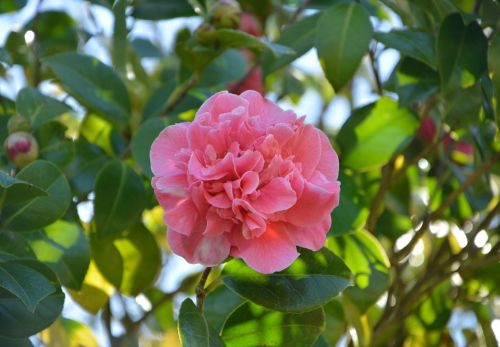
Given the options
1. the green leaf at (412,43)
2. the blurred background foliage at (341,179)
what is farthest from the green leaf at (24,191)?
the green leaf at (412,43)

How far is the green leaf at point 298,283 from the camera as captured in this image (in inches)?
35.6

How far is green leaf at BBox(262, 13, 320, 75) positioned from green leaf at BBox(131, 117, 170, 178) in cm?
19

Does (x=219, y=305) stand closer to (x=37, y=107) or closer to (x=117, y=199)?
(x=117, y=199)

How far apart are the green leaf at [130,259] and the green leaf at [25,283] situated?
1.01 ft

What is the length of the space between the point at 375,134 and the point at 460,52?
7.6 inches

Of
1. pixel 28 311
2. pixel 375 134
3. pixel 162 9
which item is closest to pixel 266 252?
pixel 28 311

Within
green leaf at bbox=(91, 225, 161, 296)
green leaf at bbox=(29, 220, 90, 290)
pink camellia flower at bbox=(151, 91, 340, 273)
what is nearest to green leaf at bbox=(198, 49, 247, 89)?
green leaf at bbox=(91, 225, 161, 296)

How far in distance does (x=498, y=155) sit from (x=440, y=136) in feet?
0.50

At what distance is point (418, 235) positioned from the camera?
1322 mm

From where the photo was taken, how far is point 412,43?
3.84ft

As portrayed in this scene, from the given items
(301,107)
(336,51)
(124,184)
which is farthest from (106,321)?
(301,107)

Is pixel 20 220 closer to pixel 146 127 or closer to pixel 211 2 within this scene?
pixel 146 127

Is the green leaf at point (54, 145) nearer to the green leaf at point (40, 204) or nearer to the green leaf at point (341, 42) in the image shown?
the green leaf at point (40, 204)

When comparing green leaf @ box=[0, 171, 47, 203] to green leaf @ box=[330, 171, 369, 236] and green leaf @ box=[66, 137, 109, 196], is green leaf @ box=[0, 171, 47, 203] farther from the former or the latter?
green leaf @ box=[330, 171, 369, 236]
